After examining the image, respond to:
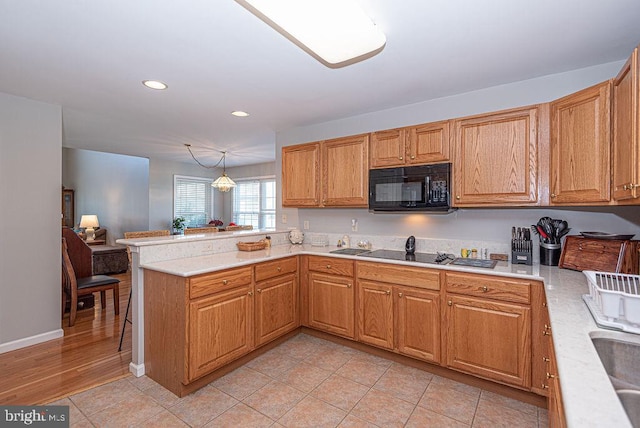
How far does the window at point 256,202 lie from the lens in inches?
291

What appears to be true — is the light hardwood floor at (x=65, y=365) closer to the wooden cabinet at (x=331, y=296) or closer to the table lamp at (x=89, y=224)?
the wooden cabinet at (x=331, y=296)

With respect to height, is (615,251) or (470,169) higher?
(470,169)

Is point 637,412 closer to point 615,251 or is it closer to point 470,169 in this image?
point 615,251

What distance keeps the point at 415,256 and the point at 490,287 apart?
710 millimetres

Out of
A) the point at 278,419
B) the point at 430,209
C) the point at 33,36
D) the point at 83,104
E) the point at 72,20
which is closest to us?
the point at 72,20

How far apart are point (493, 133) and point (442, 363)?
1850 millimetres

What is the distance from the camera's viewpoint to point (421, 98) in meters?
2.88

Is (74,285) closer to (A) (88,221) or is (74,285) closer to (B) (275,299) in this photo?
(B) (275,299)

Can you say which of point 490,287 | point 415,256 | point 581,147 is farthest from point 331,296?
point 581,147

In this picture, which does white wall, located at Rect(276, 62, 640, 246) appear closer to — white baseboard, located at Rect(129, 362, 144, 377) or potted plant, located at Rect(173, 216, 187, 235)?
white baseboard, located at Rect(129, 362, 144, 377)

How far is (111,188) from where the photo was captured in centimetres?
741

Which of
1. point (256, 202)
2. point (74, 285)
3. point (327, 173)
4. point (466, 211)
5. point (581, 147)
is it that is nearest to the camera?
point (581, 147)

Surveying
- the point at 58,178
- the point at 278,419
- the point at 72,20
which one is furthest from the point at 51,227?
the point at 278,419

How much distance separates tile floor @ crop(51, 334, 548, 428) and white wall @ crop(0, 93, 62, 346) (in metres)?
1.37
